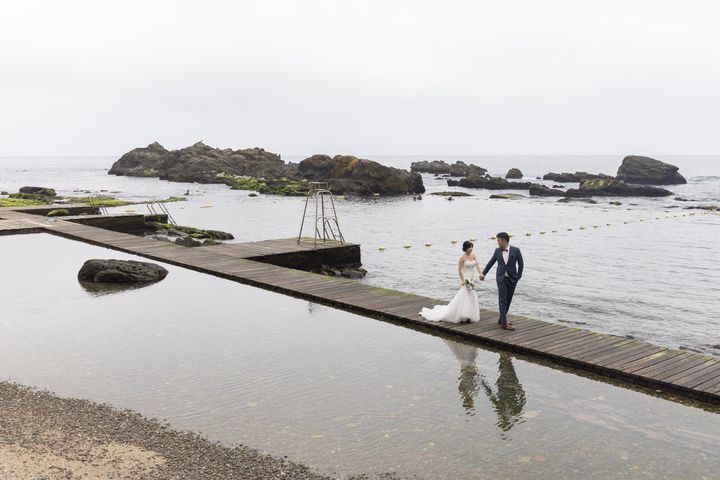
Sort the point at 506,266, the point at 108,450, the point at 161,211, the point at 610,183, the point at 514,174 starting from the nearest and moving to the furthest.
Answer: the point at 108,450, the point at 506,266, the point at 161,211, the point at 610,183, the point at 514,174

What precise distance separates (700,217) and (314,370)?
2499 inches

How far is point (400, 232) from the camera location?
47344 mm

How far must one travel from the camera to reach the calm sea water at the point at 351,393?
796cm

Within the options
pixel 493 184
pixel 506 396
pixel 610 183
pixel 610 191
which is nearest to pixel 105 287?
pixel 506 396

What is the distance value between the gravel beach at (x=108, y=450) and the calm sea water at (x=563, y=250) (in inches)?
581

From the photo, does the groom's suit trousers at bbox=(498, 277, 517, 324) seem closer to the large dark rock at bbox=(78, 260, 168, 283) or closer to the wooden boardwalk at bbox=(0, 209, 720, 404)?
the wooden boardwalk at bbox=(0, 209, 720, 404)

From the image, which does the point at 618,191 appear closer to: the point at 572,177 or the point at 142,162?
the point at 572,177

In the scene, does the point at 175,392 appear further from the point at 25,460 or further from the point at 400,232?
the point at 400,232

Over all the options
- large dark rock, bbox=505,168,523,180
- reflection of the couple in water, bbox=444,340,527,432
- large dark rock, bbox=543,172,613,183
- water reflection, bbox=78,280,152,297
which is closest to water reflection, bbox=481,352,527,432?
reflection of the couple in water, bbox=444,340,527,432

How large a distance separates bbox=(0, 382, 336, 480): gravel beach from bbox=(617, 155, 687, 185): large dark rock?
133532 millimetres

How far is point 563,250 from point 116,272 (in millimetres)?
28117

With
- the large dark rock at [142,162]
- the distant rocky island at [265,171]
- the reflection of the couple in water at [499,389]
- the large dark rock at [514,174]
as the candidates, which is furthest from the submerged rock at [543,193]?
the large dark rock at [142,162]

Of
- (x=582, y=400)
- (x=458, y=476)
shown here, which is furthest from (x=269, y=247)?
(x=458, y=476)

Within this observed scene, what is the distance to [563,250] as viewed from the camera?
124 feet
